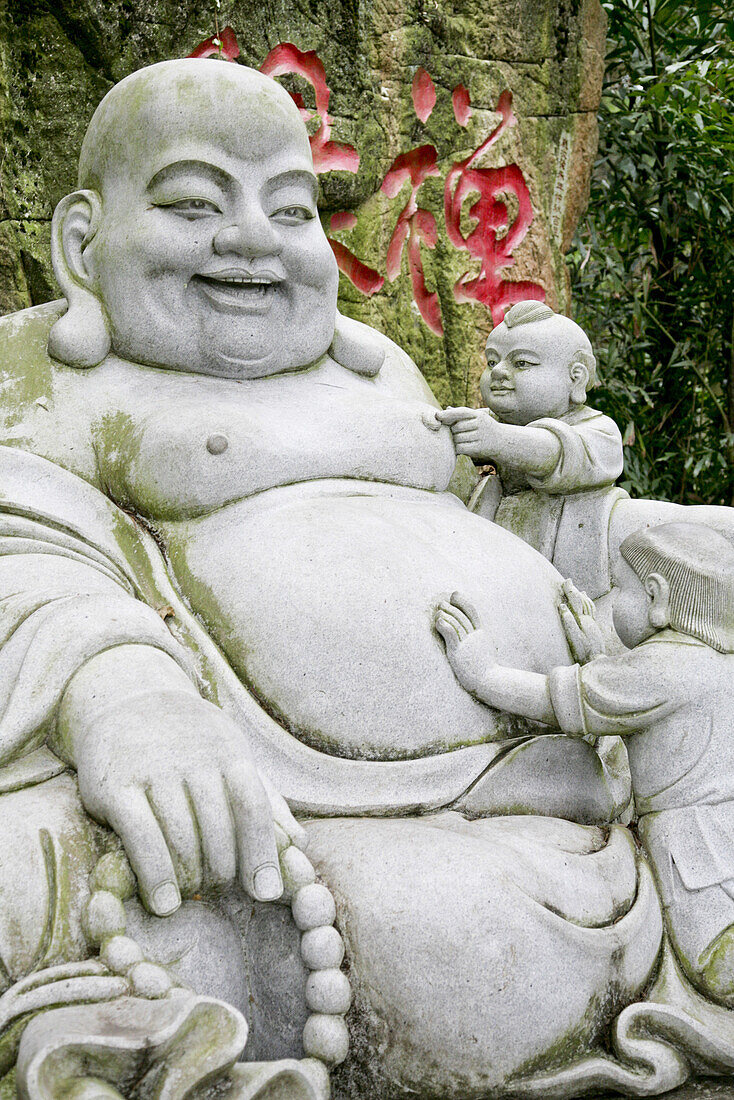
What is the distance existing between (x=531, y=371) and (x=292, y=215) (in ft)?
2.46

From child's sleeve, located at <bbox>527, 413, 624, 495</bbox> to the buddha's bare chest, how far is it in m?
0.28

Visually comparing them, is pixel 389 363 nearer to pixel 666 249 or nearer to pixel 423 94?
pixel 423 94

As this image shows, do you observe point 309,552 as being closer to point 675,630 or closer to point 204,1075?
point 675,630

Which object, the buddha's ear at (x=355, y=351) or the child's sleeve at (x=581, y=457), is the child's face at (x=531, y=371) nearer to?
the child's sleeve at (x=581, y=457)

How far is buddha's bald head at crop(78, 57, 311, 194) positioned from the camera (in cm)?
292

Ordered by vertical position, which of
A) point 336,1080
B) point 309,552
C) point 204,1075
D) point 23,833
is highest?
point 309,552

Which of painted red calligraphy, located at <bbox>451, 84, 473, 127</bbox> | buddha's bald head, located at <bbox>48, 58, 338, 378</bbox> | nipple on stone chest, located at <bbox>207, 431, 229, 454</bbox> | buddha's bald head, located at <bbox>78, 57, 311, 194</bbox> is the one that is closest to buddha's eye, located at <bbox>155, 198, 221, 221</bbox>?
buddha's bald head, located at <bbox>48, 58, 338, 378</bbox>

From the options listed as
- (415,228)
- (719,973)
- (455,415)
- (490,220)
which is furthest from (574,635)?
(490,220)

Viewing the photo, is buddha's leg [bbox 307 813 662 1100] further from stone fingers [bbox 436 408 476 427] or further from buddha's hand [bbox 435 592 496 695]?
stone fingers [bbox 436 408 476 427]

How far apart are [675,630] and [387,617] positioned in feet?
1.98

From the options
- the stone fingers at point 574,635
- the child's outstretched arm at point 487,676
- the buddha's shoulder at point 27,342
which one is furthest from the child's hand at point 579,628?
the buddha's shoulder at point 27,342

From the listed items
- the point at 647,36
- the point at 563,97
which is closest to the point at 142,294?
the point at 563,97

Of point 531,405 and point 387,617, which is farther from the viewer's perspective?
point 531,405

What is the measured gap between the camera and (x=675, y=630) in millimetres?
2559
